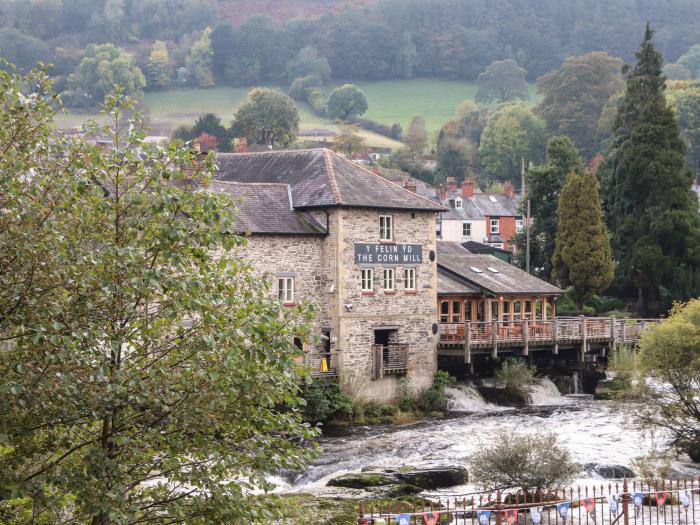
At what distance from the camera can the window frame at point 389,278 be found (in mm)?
43969

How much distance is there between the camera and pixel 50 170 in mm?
15258

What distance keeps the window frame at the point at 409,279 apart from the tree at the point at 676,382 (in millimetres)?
12339

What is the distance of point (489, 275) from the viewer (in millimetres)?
50719

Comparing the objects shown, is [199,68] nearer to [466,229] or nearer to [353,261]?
[466,229]

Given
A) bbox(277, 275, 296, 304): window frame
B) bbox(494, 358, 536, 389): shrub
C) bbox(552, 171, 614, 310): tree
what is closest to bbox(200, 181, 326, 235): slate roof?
bbox(277, 275, 296, 304): window frame

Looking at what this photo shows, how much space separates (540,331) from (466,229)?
153ft

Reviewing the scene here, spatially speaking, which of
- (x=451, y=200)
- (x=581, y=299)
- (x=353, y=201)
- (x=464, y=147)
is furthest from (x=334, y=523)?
(x=464, y=147)

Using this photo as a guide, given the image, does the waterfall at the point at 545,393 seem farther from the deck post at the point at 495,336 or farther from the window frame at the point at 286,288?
the window frame at the point at 286,288

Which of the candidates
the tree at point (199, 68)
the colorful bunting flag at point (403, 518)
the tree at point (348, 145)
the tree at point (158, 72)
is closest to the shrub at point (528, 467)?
the colorful bunting flag at point (403, 518)

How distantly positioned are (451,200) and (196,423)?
8038 cm

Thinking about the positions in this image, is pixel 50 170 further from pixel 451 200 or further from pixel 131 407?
pixel 451 200

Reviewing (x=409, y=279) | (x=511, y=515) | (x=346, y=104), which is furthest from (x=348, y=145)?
(x=511, y=515)

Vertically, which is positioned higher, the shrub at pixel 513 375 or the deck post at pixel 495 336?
the deck post at pixel 495 336

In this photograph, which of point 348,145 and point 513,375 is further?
point 348,145
